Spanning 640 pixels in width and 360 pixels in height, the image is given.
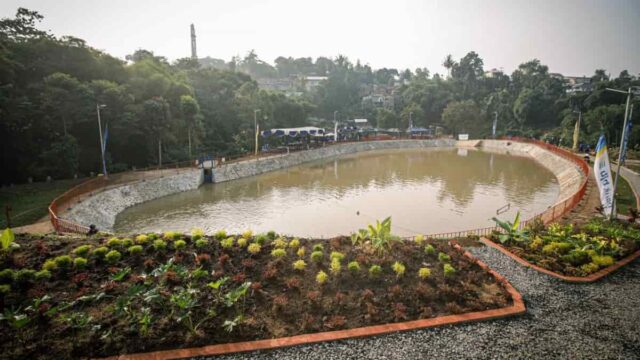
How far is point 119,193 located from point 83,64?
14.8m

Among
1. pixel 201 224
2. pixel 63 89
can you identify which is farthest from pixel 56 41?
pixel 201 224

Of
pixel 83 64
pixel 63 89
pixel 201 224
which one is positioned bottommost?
pixel 201 224

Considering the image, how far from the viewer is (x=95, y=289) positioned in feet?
33.4

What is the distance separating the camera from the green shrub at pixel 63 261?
36.0 ft

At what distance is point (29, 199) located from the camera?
2231 centimetres

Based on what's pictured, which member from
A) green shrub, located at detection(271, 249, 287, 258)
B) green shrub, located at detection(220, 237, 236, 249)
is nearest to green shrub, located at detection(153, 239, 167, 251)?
green shrub, located at detection(220, 237, 236, 249)

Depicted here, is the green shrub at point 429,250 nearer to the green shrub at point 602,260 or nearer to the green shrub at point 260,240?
the green shrub at point 602,260

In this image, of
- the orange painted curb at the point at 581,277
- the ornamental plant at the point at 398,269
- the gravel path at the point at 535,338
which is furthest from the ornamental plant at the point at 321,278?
the orange painted curb at the point at 581,277

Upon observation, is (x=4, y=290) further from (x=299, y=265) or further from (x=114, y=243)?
(x=299, y=265)

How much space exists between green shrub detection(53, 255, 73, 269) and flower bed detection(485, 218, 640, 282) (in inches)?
595

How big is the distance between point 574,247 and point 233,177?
2878cm

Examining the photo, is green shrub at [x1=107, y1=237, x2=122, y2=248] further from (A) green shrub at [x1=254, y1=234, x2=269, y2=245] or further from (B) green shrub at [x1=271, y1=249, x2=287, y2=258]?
(B) green shrub at [x1=271, y1=249, x2=287, y2=258]

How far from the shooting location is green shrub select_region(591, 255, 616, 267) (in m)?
12.2

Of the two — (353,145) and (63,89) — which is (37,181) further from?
(353,145)
